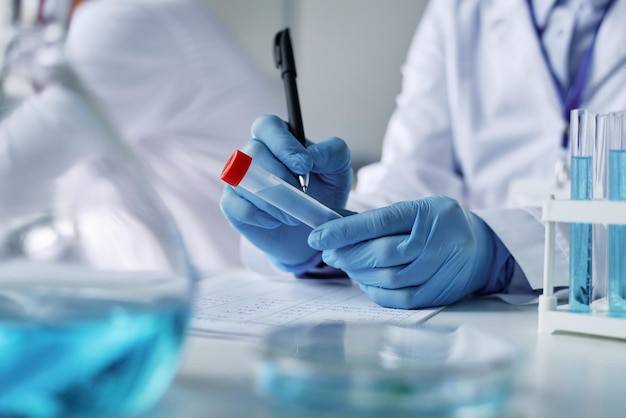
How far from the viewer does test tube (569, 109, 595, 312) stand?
59 centimetres

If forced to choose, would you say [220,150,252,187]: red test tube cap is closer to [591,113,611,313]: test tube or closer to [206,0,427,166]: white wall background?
[591,113,611,313]: test tube

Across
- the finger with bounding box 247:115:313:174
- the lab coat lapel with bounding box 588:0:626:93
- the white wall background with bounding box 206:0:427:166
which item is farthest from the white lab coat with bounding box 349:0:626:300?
the white wall background with bounding box 206:0:427:166

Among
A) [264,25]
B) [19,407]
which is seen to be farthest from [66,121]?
[264,25]

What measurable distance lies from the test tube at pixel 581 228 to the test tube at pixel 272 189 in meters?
0.23

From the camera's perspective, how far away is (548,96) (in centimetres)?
129

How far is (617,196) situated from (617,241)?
4 centimetres

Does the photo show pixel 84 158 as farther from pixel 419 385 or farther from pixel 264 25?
pixel 264 25

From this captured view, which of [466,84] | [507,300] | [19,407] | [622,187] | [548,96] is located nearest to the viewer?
[19,407]

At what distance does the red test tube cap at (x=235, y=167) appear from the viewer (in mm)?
638

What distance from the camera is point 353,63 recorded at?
8.54ft

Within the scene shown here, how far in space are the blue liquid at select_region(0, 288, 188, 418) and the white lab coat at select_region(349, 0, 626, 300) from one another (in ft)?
2.88

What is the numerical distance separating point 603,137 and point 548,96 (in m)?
0.75

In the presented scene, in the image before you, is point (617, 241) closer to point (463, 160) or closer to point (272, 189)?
point (272, 189)

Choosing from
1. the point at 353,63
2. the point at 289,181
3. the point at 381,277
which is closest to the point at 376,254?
the point at 381,277
